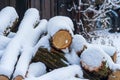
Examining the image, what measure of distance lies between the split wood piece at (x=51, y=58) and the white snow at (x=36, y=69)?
8 centimetres

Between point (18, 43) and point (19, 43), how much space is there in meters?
0.02

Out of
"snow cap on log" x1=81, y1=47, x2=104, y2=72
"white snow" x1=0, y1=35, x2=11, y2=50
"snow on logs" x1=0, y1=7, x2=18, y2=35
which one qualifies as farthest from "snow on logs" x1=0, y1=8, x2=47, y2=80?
"snow cap on log" x1=81, y1=47, x2=104, y2=72

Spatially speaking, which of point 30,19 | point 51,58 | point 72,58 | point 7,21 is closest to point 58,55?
point 51,58

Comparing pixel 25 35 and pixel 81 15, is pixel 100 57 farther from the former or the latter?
pixel 81 15

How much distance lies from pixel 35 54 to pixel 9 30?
3.97 ft

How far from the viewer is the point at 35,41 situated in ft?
19.6

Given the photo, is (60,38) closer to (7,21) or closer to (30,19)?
(30,19)

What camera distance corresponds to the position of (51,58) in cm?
545

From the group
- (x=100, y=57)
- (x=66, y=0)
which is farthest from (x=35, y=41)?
(x=66, y=0)

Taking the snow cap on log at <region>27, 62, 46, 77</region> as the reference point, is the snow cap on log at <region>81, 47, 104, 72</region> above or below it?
above

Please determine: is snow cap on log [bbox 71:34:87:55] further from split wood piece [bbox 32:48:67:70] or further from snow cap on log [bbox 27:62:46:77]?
snow cap on log [bbox 27:62:46:77]

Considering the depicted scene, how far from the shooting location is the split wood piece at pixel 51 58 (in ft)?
17.9

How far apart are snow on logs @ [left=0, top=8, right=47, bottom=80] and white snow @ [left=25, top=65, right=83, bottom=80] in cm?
36

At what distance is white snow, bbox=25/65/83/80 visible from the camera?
5102mm
